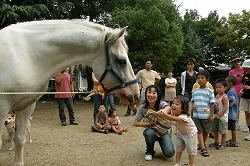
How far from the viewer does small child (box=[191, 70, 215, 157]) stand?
420 centimetres

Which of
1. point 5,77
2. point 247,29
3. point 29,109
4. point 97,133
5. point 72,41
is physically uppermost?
point 247,29

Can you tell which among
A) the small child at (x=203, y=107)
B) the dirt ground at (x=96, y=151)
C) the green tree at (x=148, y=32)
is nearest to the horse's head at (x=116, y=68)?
the dirt ground at (x=96, y=151)

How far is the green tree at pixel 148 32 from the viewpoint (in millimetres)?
11766

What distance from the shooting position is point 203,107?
13.9ft

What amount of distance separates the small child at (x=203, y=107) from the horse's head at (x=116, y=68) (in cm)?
189

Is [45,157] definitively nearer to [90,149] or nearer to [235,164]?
[90,149]

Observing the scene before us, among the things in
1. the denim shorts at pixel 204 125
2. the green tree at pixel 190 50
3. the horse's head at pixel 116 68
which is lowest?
the denim shorts at pixel 204 125

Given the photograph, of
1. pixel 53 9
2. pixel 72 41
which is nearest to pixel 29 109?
pixel 72 41

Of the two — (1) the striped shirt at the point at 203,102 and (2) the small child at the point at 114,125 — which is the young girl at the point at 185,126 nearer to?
(1) the striped shirt at the point at 203,102

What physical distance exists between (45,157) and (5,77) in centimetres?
202

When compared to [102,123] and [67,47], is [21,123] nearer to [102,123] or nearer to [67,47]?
[67,47]

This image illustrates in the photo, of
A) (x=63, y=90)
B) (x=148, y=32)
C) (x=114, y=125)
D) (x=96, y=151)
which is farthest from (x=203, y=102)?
(x=148, y=32)

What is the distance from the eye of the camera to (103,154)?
4160mm

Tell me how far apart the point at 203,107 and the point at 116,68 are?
215cm
